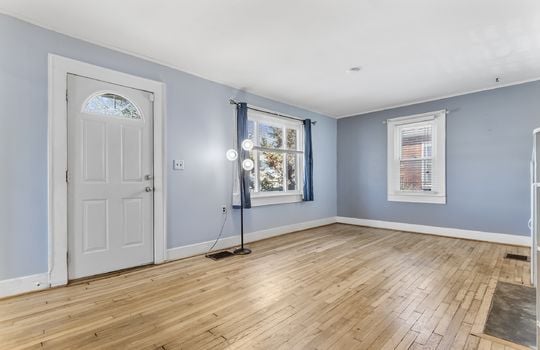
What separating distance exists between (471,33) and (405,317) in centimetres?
289

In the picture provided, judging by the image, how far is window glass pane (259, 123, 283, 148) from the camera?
5.05m

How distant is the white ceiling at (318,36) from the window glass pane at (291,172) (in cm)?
162

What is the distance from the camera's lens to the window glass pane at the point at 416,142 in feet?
17.3

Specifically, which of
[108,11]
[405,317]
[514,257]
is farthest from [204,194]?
[514,257]

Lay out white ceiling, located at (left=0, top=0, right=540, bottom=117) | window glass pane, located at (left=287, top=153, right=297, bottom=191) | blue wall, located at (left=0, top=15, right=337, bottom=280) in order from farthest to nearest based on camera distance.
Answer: window glass pane, located at (left=287, top=153, right=297, bottom=191), blue wall, located at (left=0, top=15, right=337, bottom=280), white ceiling, located at (left=0, top=0, right=540, bottom=117)

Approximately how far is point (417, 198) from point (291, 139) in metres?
2.73

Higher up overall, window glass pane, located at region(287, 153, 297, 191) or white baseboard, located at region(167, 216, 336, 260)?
window glass pane, located at region(287, 153, 297, 191)

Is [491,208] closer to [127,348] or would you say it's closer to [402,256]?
[402,256]

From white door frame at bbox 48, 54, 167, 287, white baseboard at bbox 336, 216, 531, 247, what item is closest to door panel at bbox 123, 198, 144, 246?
white door frame at bbox 48, 54, 167, 287

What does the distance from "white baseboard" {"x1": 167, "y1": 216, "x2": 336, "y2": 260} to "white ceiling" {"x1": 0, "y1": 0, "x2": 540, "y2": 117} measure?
2.45m

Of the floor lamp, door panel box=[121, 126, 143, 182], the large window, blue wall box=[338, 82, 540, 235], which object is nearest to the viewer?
door panel box=[121, 126, 143, 182]

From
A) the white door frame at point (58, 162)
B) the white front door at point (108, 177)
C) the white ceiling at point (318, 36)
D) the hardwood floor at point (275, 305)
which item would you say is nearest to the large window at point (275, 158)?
the white ceiling at point (318, 36)

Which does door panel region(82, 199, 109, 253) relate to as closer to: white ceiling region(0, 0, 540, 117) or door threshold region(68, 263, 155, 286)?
door threshold region(68, 263, 155, 286)

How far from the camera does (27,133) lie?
2629 mm
